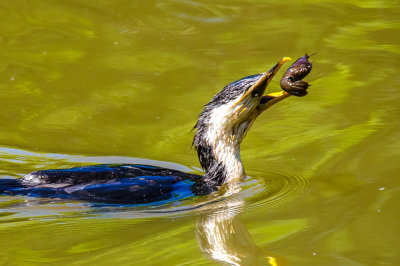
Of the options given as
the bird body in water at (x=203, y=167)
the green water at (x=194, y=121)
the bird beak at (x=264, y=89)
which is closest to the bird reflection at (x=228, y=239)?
the green water at (x=194, y=121)

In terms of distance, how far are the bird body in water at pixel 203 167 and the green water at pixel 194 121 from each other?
0.20 metres

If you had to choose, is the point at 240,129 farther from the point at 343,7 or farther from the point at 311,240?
the point at 343,7

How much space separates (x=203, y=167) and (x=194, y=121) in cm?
119

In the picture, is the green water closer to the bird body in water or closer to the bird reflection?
the bird reflection

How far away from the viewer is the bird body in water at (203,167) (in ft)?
23.6

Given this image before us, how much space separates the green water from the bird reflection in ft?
0.06

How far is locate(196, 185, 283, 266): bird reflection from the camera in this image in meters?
5.57

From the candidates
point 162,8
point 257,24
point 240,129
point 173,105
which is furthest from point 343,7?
point 240,129

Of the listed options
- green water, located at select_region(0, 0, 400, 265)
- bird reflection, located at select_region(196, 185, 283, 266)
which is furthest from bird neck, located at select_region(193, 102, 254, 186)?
bird reflection, located at select_region(196, 185, 283, 266)

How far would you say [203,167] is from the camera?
26.3 ft

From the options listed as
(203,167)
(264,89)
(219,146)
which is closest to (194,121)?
(203,167)

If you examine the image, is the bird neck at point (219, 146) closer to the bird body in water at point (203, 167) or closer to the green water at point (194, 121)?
the bird body in water at point (203, 167)

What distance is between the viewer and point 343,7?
1208cm

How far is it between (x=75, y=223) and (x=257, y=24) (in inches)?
239
